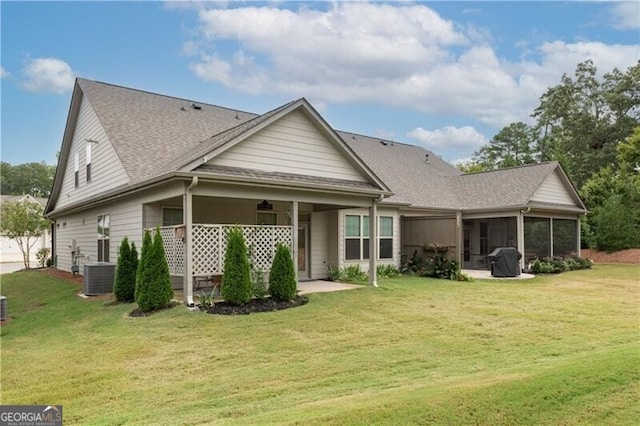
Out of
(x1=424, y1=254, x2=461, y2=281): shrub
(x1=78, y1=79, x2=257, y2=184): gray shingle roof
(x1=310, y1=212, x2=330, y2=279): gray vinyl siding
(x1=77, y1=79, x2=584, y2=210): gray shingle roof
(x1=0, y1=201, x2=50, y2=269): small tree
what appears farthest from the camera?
(x1=0, y1=201, x2=50, y2=269): small tree

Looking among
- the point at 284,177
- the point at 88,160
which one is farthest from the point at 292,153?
the point at 88,160

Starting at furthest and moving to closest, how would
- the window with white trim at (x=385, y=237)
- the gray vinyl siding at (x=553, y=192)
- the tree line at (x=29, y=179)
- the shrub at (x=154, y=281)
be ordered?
the tree line at (x=29, y=179) < the gray vinyl siding at (x=553, y=192) < the window with white trim at (x=385, y=237) < the shrub at (x=154, y=281)

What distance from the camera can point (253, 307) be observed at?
31.1 ft

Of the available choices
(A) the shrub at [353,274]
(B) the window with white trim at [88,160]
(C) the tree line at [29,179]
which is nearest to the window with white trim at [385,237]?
(A) the shrub at [353,274]

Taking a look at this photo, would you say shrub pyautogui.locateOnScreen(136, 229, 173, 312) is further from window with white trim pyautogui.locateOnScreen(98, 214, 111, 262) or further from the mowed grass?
window with white trim pyautogui.locateOnScreen(98, 214, 111, 262)

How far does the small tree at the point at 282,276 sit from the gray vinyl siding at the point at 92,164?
5.13 metres

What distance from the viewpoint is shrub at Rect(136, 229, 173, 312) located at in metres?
9.16

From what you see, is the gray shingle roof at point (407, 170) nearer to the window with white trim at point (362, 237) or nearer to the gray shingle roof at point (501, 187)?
the gray shingle roof at point (501, 187)

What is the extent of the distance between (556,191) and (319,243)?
12.4 m

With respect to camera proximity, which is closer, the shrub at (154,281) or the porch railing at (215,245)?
the shrub at (154,281)

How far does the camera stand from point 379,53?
53.6 feet

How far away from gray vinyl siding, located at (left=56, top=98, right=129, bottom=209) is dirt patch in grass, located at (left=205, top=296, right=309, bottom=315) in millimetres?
5228

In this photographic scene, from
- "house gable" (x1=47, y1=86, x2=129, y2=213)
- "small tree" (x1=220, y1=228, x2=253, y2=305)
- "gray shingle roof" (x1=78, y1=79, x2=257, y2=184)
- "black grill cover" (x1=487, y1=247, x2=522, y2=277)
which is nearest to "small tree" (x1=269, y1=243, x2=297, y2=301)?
"small tree" (x1=220, y1=228, x2=253, y2=305)

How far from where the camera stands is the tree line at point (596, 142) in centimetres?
2447
